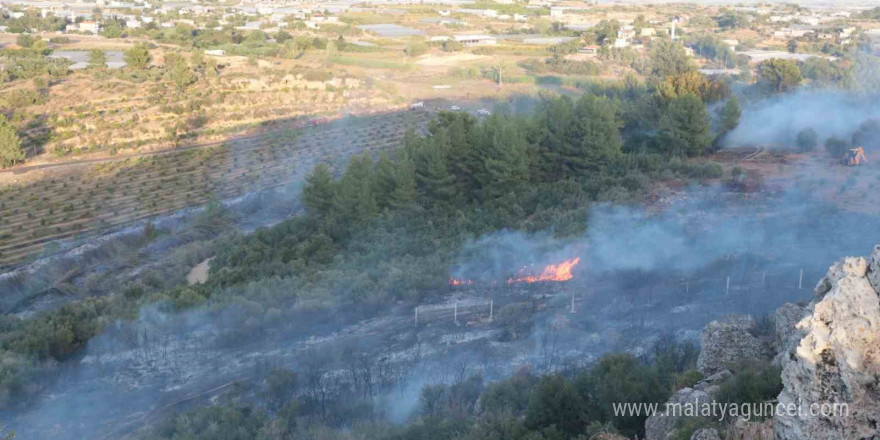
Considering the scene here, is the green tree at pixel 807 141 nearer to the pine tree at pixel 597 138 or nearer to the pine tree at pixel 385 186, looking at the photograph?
the pine tree at pixel 597 138

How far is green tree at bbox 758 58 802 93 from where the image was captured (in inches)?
1442

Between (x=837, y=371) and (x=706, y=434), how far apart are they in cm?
167

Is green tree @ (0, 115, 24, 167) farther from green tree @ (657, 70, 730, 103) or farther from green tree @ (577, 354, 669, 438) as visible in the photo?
green tree @ (577, 354, 669, 438)

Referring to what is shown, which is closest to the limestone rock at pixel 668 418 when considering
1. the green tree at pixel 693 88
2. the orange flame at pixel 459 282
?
the orange flame at pixel 459 282

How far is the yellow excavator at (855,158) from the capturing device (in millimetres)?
23047

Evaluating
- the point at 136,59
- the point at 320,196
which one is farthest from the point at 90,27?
the point at 320,196

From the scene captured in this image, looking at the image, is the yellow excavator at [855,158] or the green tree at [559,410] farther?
the yellow excavator at [855,158]

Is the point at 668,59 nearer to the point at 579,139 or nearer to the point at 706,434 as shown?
the point at 579,139

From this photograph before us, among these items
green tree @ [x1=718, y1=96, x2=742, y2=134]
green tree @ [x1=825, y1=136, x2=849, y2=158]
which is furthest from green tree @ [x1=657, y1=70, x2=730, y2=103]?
green tree @ [x1=825, y1=136, x2=849, y2=158]

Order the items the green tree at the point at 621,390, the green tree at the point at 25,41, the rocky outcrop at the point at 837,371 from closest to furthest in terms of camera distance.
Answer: the rocky outcrop at the point at 837,371 < the green tree at the point at 621,390 < the green tree at the point at 25,41

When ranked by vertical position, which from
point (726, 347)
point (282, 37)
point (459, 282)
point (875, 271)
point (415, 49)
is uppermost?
point (875, 271)

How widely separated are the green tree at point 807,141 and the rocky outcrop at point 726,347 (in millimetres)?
17897

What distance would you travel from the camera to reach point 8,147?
3409 centimetres

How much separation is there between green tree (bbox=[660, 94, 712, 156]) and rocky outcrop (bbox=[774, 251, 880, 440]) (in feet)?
66.0
